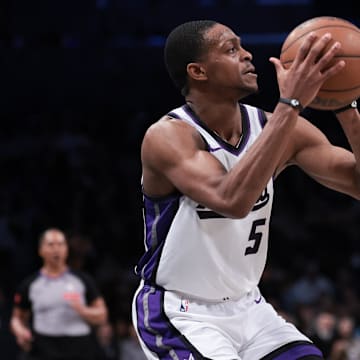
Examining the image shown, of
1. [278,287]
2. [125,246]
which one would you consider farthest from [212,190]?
[125,246]

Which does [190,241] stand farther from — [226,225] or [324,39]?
[324,39]

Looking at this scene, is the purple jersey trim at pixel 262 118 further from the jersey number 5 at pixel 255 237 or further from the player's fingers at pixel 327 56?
the player's fingers at pixel 327 56

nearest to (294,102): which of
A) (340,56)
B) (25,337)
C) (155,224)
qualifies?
(340,56)

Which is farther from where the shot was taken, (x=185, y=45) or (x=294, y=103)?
(x=185, y=45)

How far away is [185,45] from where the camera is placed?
392 centimetres

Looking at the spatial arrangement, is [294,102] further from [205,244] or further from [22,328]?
[22,328]

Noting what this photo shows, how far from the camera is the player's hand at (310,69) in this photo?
3387 millimetres

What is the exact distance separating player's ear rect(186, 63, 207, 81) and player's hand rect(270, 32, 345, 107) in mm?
550

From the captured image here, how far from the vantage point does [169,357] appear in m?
3.71

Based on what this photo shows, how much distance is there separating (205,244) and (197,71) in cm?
75

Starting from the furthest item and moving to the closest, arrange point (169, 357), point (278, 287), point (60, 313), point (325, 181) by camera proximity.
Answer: point (278, 287) → point (60, 313) → point (325, 181) → point (169, 357)

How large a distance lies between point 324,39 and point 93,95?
909 cm

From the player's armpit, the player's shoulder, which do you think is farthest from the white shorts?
the player's shoulder

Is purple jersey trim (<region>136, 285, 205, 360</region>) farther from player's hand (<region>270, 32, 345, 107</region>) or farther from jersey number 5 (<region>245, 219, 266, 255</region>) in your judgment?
player's hand (<region>270, 32, 345, 107</region>)
